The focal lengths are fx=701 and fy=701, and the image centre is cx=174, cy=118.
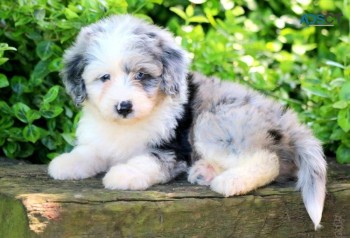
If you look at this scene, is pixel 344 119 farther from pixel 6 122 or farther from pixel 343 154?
pixel 6 122

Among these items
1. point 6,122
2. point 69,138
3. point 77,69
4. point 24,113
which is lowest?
point 69,138

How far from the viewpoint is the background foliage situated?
543 centimetres

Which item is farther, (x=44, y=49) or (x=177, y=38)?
(x=177, y=38)

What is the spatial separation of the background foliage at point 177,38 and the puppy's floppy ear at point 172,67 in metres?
0.86

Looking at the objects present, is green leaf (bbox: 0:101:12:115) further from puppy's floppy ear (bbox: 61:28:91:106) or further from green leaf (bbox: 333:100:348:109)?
green leaf (bbox: 333:100:348:109)

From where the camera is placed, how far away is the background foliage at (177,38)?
543 cm

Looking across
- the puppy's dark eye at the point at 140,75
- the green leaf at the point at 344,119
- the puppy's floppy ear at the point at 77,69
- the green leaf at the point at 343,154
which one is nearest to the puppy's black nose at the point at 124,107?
the puppy's dark eye at the point at 140,75

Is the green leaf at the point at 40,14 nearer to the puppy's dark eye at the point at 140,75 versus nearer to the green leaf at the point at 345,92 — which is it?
the puppy's dark eye at the point at 140,75

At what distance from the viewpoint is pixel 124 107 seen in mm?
4242

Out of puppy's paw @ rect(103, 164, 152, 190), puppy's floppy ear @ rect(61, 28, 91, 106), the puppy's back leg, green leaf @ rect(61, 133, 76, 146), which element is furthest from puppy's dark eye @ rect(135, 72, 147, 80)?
green leaf @ rect(61, 133, 76, 146)

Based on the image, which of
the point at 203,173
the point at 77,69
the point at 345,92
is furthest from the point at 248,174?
the point at 345,92

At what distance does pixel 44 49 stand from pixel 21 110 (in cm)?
57

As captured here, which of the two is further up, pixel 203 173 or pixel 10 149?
pixel 203 173

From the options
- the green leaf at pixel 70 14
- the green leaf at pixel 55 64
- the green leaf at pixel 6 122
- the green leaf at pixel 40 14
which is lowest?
the green leaf at pixel 6 122
